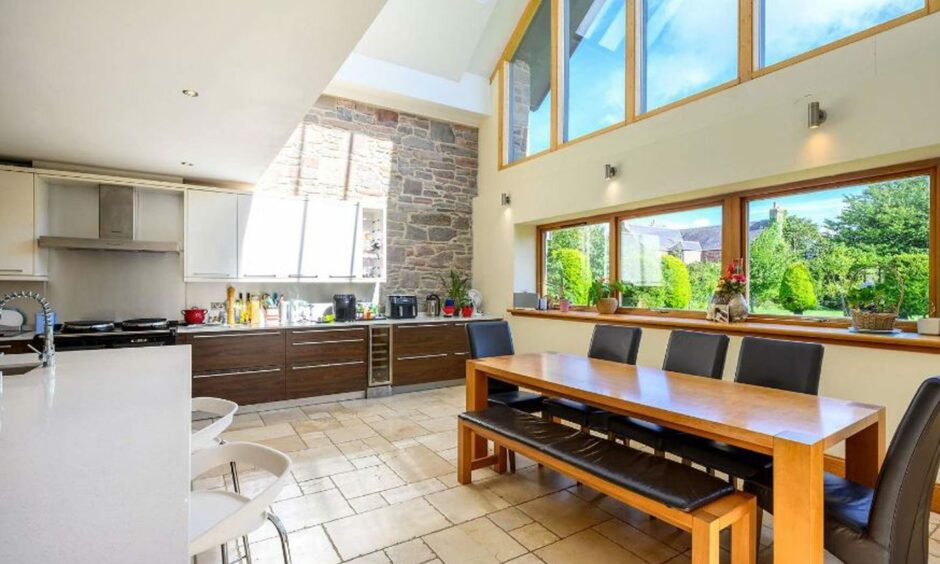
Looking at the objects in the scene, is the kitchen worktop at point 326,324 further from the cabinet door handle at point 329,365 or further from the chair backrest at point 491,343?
the chair backrest at point 491,343

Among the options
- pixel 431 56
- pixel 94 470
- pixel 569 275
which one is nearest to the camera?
pixel 94 470

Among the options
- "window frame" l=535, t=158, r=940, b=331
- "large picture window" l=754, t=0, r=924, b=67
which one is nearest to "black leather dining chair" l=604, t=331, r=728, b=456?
"window frame" l=535, t=158, r=940, b=331

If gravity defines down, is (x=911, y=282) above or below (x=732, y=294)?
above

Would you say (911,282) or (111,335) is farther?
(111,335)

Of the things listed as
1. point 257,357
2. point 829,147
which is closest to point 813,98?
point 829,147

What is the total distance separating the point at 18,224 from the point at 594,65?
5808 millimetres

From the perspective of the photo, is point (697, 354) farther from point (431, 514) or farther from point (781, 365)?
point (431, 514)

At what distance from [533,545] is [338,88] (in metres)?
5.38

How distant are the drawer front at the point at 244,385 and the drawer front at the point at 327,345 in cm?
25

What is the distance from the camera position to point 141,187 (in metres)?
4.68

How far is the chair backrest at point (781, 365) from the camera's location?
2.56 metres

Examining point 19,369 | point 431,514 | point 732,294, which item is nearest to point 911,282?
point 732,294

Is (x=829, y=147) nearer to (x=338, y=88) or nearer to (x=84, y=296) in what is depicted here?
(x=338, y=88)

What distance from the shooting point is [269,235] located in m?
5.18
